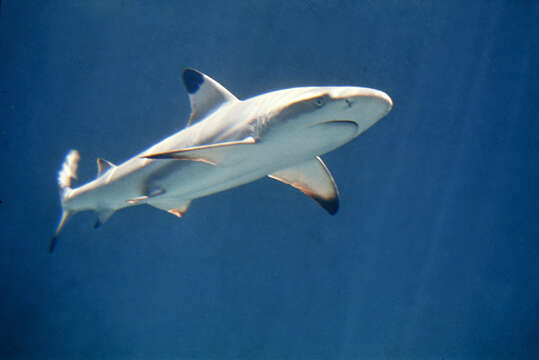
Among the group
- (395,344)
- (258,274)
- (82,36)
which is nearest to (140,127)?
(82,36)

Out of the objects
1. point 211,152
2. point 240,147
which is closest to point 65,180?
point 211,152

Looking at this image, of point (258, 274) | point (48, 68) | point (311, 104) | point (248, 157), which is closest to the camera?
point (311, 104)

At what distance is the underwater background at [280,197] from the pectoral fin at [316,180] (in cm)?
314

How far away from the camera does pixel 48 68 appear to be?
5703mm

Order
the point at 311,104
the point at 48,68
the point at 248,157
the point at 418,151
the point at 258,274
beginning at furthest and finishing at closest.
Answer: the point at 418,151
the point at 258,274
the point at 48,68
the point at 248,157
the point at 311,104

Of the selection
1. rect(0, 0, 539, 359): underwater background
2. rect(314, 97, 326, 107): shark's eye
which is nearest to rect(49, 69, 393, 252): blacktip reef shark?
rect(314, 97, 326, 107): shark's eye

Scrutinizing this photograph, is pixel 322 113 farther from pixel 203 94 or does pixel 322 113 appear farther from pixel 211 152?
pixel 203 94

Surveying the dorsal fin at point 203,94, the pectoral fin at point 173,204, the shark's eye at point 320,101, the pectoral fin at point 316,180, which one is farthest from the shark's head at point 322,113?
the pectoral fin at point 173,204

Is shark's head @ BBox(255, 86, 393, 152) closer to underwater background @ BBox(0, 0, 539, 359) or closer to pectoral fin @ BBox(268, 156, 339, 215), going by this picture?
pectoral fin @ BBox(268, 156, 339, 215)

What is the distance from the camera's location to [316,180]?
285 cm

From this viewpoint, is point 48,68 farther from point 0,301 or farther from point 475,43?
point 475,43

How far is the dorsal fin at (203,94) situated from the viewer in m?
2.78

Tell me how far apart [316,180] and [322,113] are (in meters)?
1.09

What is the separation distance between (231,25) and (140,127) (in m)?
2.30
